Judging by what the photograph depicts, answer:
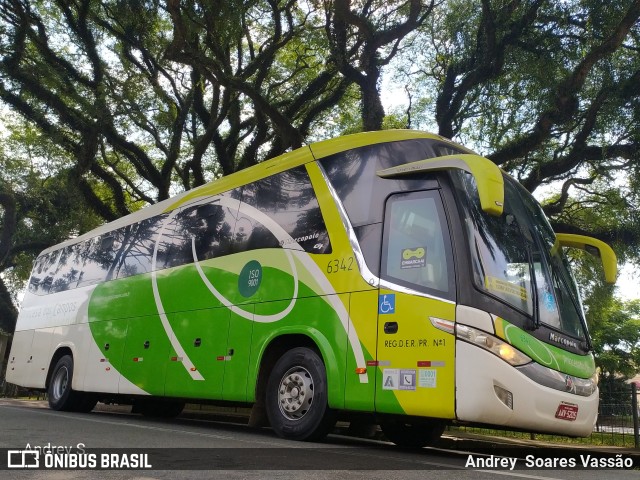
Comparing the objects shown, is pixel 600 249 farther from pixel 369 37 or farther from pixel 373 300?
pixel 369 37

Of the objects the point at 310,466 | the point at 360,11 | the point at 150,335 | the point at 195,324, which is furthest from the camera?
the point at 360,11

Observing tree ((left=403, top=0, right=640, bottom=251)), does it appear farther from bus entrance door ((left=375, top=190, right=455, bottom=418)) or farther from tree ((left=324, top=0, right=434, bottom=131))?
bus entrance door ((left=375, top=190, right=455, bottom=418))

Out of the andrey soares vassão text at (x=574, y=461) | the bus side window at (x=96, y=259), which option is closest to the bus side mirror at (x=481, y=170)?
the andrey soares vassão text at (x=574, y=461)

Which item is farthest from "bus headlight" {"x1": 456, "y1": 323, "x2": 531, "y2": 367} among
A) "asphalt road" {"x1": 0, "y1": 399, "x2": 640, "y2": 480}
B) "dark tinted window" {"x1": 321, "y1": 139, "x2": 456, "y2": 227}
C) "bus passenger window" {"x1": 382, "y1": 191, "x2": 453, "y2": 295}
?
"dark tinted window" {"x1": 321, "y1": 139, "x2": 456, "y2": 227}

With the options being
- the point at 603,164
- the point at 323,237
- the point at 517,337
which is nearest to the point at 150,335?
the point at 323,237

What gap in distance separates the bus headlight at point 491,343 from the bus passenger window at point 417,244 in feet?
1.44

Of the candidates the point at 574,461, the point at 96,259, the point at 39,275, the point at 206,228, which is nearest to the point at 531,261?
the point at 574,461

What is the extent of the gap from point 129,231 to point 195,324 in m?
3.66

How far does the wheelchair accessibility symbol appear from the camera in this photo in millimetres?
6621

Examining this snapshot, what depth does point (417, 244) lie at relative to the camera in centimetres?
674

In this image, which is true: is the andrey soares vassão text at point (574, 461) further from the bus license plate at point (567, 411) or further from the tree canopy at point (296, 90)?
the tree canopy at point (296, 90)

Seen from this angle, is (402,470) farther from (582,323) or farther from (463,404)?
(582,323)

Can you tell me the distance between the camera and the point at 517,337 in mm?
6156

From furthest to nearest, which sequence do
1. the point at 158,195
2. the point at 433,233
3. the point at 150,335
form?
the point at 158,195, the point at 150,335, the point at 433,233
